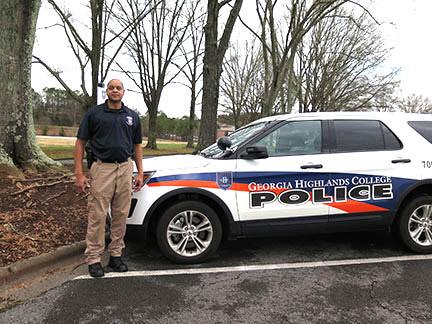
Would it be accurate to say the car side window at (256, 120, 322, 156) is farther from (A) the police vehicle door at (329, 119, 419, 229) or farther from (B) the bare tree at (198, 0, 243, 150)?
(B) the bare tree at (198, 0, 243, 150)

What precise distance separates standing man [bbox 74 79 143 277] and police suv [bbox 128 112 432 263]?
8.1 inches

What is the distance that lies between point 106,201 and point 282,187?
1.95m

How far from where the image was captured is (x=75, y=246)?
3760 mm

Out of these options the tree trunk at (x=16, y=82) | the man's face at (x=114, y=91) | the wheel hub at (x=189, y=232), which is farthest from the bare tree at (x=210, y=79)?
the man's face at (x=114, y=91)

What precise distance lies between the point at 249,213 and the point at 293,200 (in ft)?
1.78

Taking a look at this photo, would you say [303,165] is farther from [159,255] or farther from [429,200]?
[159,255]

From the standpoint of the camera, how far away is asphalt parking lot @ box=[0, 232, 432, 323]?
2539mm

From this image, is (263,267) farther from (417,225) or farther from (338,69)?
(338,69)

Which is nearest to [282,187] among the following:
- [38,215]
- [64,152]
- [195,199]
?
[195,199]

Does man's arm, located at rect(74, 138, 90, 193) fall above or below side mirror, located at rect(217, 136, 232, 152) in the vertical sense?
below

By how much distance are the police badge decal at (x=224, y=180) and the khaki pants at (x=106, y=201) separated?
38.3 inches

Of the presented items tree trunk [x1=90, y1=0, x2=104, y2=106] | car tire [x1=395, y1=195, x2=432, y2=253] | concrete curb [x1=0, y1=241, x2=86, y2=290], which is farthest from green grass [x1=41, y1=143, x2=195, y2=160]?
car tire [x1=395, y1=195, x2=432, y2=253]

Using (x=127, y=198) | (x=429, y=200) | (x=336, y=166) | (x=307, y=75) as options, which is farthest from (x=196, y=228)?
(x=307, y=75)

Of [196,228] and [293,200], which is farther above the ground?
[293,200]
